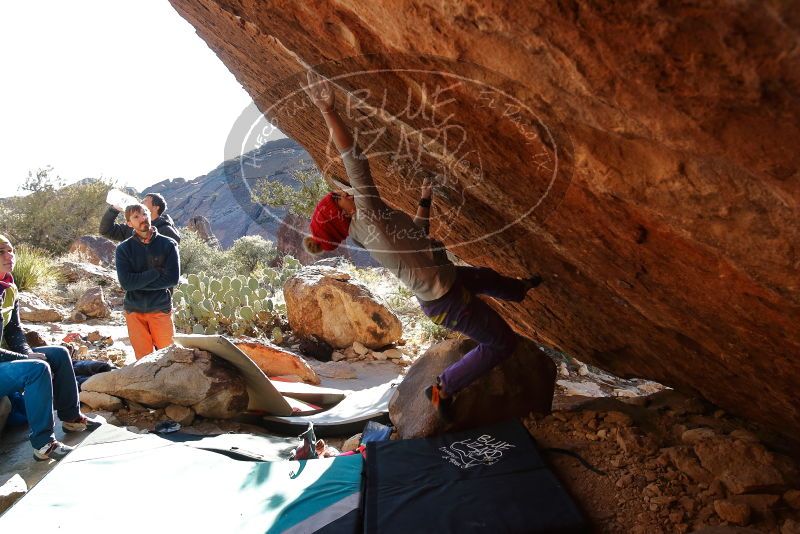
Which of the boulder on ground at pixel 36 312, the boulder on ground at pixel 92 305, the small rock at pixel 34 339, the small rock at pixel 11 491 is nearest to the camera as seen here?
the small rock at pixel 11 491

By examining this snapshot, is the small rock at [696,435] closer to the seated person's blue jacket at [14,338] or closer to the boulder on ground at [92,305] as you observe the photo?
the seated person's blue jacket at [14,338]

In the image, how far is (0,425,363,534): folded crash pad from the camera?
279cm

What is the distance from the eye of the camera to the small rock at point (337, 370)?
7105mm

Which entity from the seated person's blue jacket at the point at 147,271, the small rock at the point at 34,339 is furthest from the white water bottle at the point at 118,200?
the small rock at the point at 34,339

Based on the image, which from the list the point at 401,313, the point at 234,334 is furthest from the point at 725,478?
the point at 401,313

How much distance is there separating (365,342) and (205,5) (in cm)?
525

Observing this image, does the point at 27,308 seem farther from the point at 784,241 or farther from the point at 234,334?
the point at 784,241

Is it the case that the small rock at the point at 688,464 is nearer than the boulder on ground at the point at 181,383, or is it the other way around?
the small rock at the point at 688,464

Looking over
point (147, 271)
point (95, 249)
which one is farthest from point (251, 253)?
point (147, 271)

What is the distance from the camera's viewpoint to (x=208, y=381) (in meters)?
4.76

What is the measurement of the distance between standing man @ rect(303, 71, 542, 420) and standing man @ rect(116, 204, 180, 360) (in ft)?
9.34

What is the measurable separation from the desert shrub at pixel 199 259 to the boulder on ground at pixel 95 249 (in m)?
2.35

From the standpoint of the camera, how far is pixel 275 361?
6.31 m

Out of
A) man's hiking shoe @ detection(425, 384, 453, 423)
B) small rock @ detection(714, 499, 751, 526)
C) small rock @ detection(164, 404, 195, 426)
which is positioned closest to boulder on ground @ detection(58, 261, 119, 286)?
small rock @ detection(164, 404, 195, 426)
